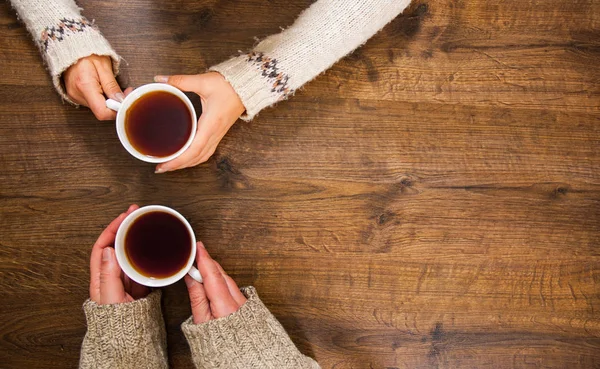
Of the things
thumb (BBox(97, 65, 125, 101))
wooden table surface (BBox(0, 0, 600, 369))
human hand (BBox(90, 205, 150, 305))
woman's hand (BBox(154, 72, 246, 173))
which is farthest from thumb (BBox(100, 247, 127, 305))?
thumb (BBox(97, 65, 125, 101))

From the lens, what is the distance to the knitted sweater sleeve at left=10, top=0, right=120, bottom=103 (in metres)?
0.95

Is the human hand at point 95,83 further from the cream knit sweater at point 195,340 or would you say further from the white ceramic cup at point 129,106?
the cream knit sweater at point 195,340

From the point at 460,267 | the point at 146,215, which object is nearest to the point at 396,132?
the point at 460,267

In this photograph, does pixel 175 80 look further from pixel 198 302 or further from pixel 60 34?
pixel 198 302

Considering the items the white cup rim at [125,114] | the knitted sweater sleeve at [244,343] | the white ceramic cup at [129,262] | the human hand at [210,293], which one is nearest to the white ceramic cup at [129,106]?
the white cup rim at [125,114]

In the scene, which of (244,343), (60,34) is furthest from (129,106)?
(244,343)

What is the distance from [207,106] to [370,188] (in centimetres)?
43

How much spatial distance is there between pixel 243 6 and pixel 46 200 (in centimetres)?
65

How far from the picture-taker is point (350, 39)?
1.05 m

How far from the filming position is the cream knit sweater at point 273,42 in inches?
38.4

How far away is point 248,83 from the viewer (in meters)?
0.99

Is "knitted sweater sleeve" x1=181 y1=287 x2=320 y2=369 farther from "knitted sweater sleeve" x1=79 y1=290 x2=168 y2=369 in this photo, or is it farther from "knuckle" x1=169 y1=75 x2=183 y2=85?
"knuckle" x1=169 y1=75 x2=183 y2=85

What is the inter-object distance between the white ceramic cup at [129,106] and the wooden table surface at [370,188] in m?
0.15

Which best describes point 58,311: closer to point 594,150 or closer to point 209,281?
point 209,281
